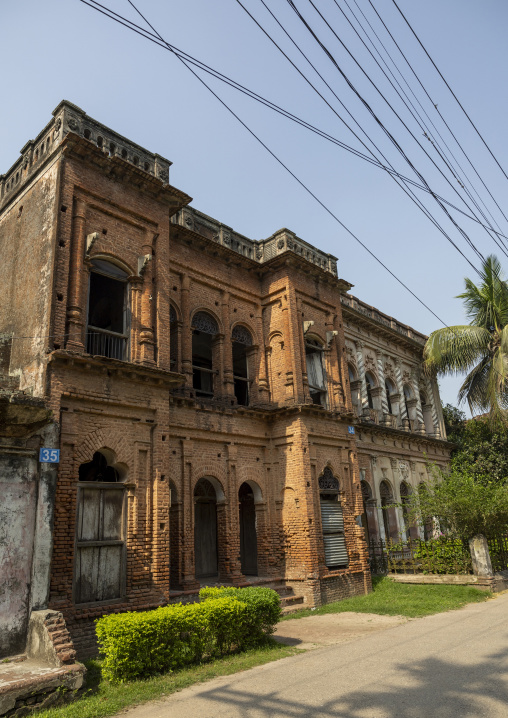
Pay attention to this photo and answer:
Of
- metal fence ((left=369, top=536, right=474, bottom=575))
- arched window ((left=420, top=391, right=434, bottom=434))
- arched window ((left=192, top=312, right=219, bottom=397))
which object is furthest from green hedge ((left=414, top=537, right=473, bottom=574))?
arched window ((left=420, top=391, right=434, bottom=434))

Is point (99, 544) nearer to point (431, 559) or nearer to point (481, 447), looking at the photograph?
point (431, 559)

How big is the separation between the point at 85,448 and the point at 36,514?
1.64 m

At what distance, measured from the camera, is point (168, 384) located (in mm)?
12203

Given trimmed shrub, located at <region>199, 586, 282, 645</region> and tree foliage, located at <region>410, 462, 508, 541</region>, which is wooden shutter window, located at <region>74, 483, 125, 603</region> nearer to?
trimmed shrub, located at <region>199, 586, 282, 645</region>

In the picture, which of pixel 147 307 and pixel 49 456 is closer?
pixel 49 456

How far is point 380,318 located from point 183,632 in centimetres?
1891

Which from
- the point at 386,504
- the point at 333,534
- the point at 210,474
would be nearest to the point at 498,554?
the point at 386,504

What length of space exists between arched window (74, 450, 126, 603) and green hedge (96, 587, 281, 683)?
1.48m

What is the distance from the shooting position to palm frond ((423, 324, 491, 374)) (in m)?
23.4

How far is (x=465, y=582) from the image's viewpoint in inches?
603

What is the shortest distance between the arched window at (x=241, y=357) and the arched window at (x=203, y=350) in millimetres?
827

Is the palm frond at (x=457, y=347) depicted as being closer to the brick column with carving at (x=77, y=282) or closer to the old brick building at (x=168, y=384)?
the old brick building at (x=168, y=384)

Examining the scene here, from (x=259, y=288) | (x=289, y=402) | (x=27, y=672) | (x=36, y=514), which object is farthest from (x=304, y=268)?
(x=27, y=672)

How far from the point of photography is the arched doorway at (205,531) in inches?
642
